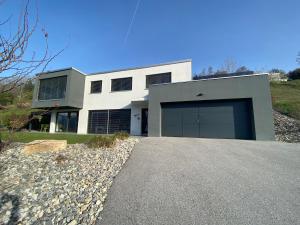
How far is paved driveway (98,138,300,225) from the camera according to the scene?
2627 millimetres

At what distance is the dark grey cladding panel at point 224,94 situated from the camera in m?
9.33

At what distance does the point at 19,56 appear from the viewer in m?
1.88

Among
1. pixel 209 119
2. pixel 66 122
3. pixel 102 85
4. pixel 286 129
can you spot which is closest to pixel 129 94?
pixel 102 85

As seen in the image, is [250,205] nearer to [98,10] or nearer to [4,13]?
[4,13]

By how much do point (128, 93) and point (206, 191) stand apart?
1280 cm

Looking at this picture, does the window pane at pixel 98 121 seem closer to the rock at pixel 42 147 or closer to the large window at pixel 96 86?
the large window at pixel 96 86

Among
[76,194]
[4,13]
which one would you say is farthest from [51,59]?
[76,194]

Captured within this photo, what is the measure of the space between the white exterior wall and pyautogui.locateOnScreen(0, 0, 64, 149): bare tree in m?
12.0

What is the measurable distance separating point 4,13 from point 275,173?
6718mm

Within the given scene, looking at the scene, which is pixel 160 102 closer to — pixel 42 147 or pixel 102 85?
pixel 102 85

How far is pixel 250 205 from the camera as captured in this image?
289 centimetres

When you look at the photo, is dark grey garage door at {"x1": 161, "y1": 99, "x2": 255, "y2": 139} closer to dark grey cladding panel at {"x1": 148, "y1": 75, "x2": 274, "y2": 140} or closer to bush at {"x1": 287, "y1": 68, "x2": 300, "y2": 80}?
dark grey cladding panel at {"x1": 148, "y1": 75, "x2": 274, "y2": 140}

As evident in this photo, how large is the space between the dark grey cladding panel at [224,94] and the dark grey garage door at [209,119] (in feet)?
1.28

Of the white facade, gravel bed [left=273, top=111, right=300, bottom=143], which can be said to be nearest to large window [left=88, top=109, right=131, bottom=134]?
the white facade
